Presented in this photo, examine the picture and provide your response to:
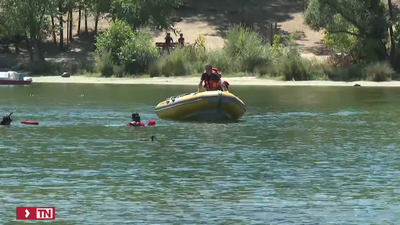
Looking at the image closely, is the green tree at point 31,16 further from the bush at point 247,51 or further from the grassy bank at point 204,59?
the bush at point 247,51

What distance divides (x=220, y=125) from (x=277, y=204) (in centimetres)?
1698

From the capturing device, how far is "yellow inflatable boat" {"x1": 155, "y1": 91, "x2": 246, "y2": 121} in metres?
38.8

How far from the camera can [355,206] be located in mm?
22391

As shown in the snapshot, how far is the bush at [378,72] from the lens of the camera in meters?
65.6

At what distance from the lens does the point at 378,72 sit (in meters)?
65.6

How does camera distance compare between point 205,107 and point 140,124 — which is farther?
point 205,107

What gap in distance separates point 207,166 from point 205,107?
1130cm

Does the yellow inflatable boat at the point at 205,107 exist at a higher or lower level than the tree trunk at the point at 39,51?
lower

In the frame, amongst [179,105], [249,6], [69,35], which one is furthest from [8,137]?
[249,6]

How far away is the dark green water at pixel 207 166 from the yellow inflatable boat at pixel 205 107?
1.81 feet

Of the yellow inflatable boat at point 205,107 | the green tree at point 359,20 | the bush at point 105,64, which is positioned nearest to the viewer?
the yellow inflatable boat at point 205,107

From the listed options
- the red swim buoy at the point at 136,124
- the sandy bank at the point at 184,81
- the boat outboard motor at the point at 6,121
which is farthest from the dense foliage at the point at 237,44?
the boat outboard motor at the point at 6,121

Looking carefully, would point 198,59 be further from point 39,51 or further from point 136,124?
point 136,124

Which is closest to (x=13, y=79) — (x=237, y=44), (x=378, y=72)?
(x=237, y=44)
